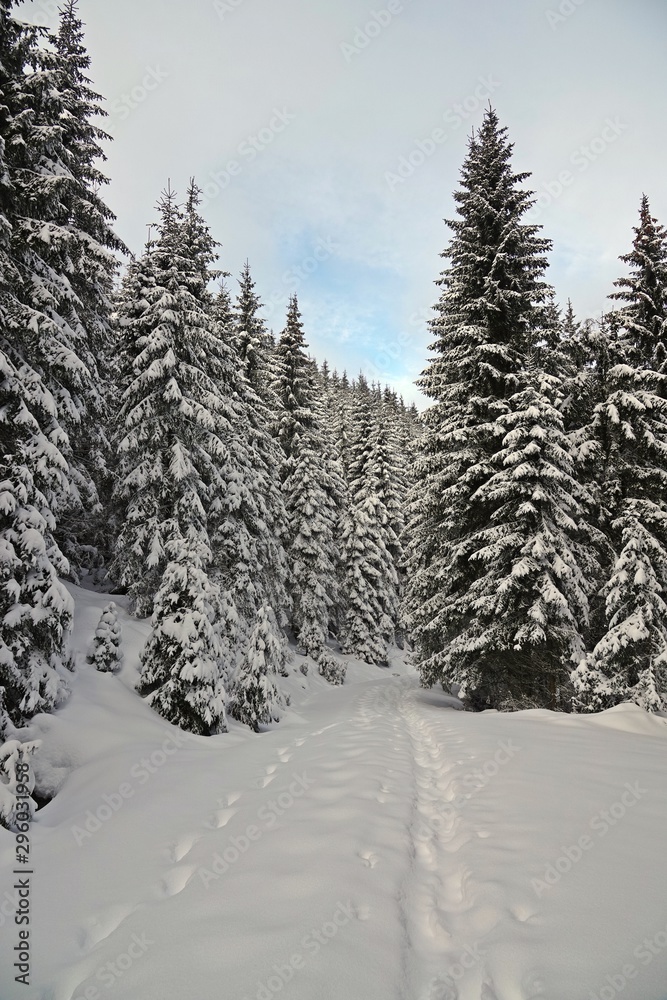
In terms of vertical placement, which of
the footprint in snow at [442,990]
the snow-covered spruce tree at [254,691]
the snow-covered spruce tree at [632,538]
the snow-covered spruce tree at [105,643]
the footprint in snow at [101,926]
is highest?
the snow-covered spruce tree at [632,538]

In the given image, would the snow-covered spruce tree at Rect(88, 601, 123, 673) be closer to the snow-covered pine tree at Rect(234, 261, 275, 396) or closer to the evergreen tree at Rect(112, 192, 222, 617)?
the evergreen tree at Rect(112, 192, 222, 617)

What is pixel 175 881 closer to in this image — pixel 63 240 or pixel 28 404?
pixel 28 404

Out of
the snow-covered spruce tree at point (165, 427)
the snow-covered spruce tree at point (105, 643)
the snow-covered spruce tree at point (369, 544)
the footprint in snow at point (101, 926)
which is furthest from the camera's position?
the snow-covered spruce tree at point (369, 544)

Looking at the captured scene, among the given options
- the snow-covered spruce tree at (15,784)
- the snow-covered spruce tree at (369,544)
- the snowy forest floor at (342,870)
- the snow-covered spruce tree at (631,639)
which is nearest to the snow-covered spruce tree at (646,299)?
the snow-covered spruce tree at (631,639)

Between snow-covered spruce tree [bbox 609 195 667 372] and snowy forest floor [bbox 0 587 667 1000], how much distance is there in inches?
413

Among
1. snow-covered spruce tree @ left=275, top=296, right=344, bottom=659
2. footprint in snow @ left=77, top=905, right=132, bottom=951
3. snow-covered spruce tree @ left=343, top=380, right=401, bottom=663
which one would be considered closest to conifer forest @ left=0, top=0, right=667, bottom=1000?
footprint in snow @ left=77, top=905, right=132, bottom=951

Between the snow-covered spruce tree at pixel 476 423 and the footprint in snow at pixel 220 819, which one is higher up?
the snow-covered spruce tree at pixel 476 423

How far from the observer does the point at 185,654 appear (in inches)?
411

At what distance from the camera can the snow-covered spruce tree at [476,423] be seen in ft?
45.8

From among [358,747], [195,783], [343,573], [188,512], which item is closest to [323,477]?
[343,573]

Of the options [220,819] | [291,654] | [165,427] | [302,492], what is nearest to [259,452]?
[302,492]

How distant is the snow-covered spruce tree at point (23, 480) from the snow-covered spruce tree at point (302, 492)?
16420 mm

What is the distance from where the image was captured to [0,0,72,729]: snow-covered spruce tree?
7.91 meters

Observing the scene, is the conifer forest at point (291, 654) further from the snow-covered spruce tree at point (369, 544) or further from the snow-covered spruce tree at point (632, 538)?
the snow-covered spruce tree at point (369, 544)
